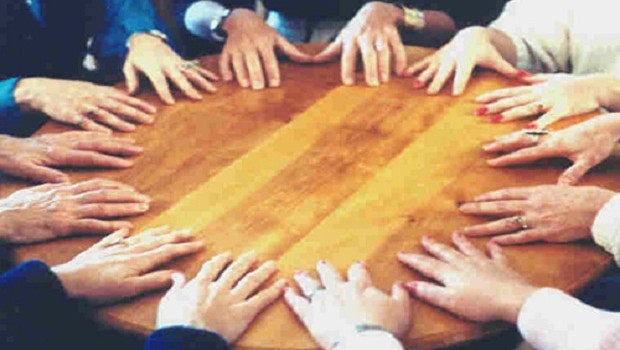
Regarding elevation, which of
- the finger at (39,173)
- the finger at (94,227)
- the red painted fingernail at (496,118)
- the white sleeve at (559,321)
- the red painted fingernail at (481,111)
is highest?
the finger at (39,173)

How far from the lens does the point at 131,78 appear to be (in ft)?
4.73

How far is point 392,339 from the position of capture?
84 centimetres

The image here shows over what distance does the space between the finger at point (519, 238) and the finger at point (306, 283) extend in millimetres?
246

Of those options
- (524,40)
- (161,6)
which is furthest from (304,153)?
(161,6)

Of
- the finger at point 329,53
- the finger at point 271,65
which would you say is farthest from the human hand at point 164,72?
the finger at point 329,53

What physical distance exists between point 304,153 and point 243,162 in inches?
3.9

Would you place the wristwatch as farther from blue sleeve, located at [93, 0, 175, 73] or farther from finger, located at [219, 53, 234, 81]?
blue sleeve, located at [93, 0, 175, 73]

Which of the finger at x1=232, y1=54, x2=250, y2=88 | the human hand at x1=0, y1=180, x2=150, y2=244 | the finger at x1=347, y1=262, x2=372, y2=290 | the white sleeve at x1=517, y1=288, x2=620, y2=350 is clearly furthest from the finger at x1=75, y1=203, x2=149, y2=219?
the white sleeve at x1=517, y1=288, x2=620, y2=350

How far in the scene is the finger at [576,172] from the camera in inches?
43.9

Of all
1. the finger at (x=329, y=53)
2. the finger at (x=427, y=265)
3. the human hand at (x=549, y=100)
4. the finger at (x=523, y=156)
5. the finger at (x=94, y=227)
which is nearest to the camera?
the finger at (x=427, y=265)

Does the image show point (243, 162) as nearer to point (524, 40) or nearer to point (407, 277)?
point (407, 277)

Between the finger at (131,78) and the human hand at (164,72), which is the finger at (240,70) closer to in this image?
the human hand at (164,72)

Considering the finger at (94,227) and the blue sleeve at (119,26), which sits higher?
the blue sleeve at (119,26)

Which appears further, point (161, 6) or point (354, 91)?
point (161, 6)
